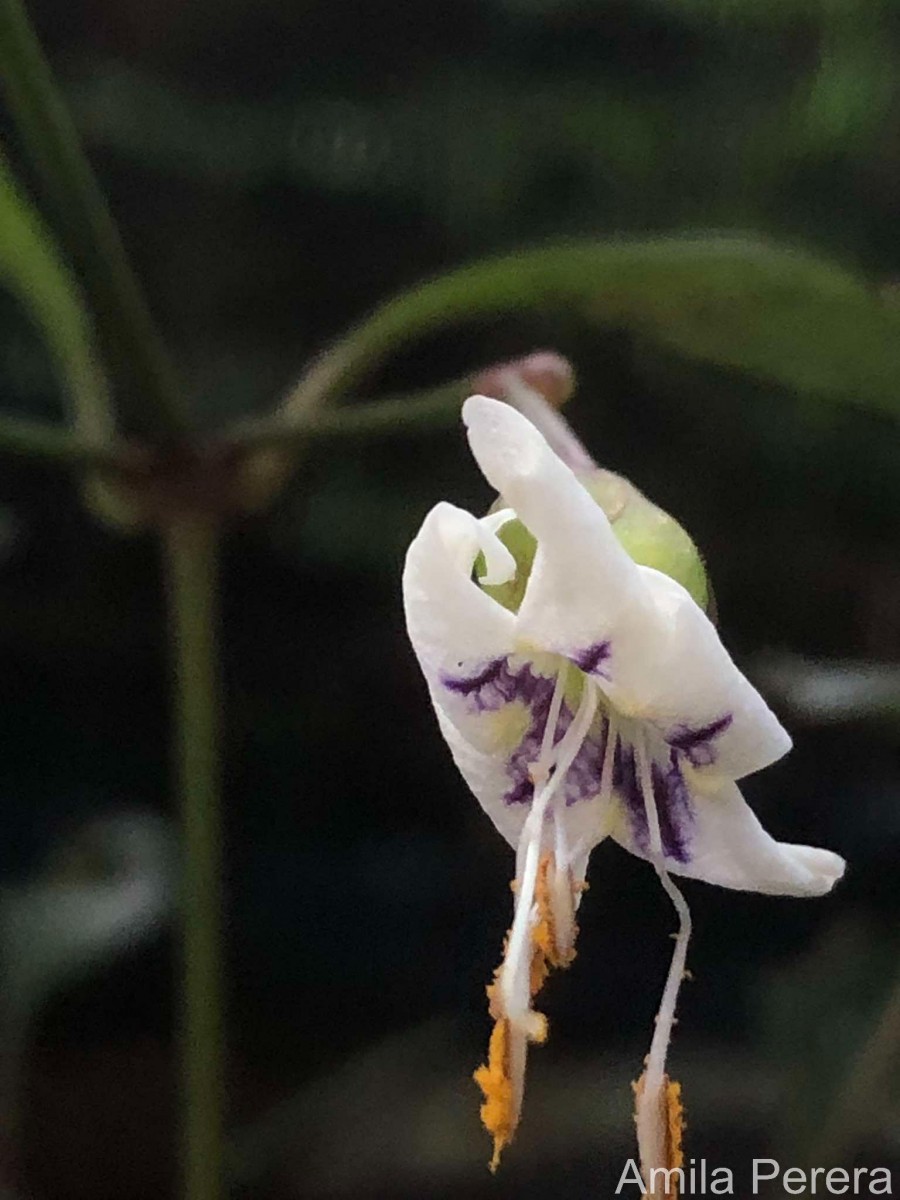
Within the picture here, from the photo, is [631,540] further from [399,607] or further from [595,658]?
[399,607]

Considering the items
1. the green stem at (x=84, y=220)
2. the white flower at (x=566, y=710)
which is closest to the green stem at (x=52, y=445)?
the green stem at (x=84, y=220)

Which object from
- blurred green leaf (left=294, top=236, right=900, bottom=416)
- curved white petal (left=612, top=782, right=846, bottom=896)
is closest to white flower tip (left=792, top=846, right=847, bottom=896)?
curved white petal (left=612, top=782, right=846, bottom=896)

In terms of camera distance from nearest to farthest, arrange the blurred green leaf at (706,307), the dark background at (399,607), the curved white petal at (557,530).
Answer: the curved white petal at (557,530)
the blurred green leaf at (706,307)
the dark background at (399,607)

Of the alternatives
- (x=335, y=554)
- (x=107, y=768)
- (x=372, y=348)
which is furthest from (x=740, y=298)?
(x=107, y=768)

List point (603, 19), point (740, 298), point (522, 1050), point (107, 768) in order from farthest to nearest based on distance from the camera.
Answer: point (107, 768) → point (603, 19) → point (740, 298) → point (522, 1050)

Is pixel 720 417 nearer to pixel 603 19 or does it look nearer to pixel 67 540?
pixel 603 19

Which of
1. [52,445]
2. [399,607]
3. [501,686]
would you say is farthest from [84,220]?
[399,607]

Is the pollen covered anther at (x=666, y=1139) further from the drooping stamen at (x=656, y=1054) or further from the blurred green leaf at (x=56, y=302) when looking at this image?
the blurred green leaf at (x=56, y=302)
